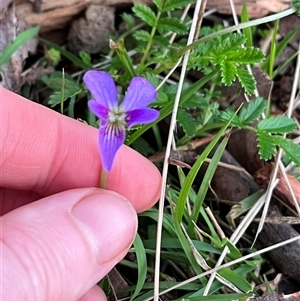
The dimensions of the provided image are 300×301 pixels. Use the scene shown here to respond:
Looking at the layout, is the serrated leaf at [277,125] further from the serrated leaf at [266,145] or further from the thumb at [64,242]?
the thumb at [64,242]

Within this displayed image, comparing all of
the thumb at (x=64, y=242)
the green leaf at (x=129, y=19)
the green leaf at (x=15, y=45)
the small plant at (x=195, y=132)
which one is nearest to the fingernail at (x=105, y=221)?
the thumb at (x=64, y=242)

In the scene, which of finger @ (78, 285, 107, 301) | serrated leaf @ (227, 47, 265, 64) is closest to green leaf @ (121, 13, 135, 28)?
serrated leaf @ (227, 47, 265, 64)

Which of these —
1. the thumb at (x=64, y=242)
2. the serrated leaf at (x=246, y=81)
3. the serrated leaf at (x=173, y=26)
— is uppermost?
the serrated leaf at (x=173, y=26)

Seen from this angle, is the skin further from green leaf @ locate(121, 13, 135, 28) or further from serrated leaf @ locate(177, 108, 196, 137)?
green leaf @ locate(121, 13, 135, 28)

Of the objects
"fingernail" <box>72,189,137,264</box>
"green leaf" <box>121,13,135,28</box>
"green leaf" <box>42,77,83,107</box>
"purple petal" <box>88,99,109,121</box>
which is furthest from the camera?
"green leaf" <box>121,13,135,28</box>

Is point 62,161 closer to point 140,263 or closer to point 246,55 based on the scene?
point 140,263

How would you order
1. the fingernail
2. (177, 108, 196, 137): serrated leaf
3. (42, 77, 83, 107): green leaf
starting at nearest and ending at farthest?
1. the fingernail
2. (177, 108, 196, 137): serrated leaf
3. (42, 77, 83, 107): green leaf

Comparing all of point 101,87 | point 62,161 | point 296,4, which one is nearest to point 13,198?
point 62,161

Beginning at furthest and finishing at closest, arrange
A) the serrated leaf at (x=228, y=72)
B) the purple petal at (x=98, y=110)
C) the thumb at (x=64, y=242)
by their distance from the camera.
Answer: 1. the serrated leaf at (x=228, y=72)
2. the thumb at (x=64, y=242)
3. the purple petal at (x=98, y=110)
